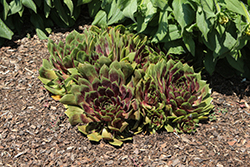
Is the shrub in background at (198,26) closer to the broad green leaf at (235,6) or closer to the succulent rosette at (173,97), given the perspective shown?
the broad green leaf at (235,6)

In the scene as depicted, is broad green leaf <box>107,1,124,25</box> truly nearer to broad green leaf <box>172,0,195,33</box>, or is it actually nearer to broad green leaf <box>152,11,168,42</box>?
broad green leaf <box>152,11,168,42</box>

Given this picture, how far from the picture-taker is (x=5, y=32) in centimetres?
404

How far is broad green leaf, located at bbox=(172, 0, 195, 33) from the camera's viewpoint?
324cm

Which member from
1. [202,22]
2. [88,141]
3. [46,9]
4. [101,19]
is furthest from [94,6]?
[88,141]

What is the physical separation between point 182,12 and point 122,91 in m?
1.17

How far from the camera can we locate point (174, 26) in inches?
137

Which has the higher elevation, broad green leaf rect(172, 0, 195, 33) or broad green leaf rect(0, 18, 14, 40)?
broad green leaf rect(172, 0, 195, 33)

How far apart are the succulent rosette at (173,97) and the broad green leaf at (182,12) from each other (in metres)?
0.50

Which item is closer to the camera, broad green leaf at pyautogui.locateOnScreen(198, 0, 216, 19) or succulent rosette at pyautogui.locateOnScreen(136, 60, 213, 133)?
broad green leaf at pyautogui.locateOnScreen(198, 0, 216, 19)

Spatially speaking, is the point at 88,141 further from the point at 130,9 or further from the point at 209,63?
the point at 209,63

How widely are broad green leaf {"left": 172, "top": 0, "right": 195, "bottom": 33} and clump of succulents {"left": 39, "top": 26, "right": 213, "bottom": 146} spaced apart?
19.1 inches

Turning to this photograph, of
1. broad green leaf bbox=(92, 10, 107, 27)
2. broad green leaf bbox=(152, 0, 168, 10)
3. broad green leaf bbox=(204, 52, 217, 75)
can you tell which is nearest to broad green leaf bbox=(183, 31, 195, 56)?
broad green leaf bbox=(204, 52, 217, 75)

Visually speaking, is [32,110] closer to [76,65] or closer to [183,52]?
[76,65]

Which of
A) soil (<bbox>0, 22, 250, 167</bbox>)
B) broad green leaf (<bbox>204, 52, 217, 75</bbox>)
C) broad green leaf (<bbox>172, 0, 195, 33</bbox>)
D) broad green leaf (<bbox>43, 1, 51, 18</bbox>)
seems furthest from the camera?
broad green leaf (<bbox>43, 1, 51, 18</bbox>)
